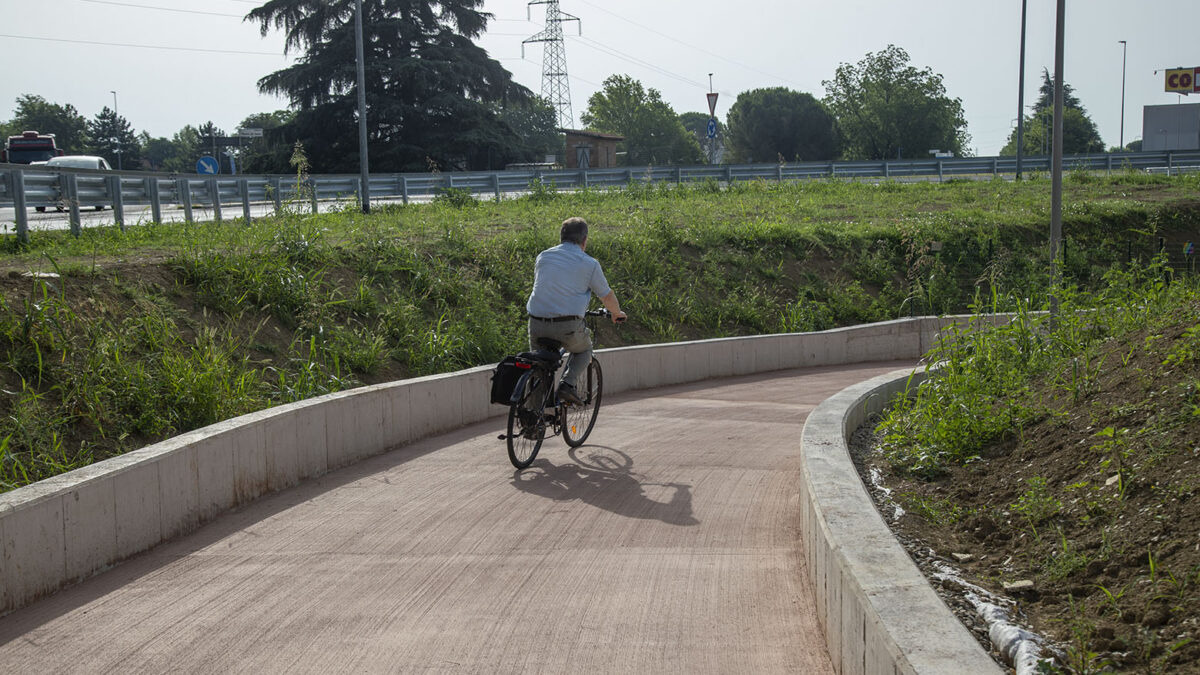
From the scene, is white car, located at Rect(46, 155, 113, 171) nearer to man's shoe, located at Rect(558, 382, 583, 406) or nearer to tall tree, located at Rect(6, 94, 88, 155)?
man's shoe, located at Rect(558, 382, 583, 406)

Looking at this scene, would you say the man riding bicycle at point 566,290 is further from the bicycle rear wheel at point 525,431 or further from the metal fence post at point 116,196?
the metal fence post at point 116,196

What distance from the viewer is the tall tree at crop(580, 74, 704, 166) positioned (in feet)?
Answer: 389

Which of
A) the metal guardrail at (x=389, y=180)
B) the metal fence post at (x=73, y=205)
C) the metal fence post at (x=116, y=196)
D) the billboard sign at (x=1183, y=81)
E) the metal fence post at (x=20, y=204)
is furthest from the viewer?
the billboard sign at (x=1183, y=81)

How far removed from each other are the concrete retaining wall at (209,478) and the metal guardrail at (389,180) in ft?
14.9

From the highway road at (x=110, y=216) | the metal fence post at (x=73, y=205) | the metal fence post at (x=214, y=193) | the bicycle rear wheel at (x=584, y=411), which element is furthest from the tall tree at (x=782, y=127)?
the bicycle rear wheel at (x=584, y=411)

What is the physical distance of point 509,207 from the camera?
25156mm

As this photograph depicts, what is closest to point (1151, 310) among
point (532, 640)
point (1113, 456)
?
point (1113, 456)

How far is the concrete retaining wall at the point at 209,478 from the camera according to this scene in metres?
4.89

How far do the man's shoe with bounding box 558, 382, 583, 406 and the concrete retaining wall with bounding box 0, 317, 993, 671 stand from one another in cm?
153

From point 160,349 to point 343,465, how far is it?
1653 mm

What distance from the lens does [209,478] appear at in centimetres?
651

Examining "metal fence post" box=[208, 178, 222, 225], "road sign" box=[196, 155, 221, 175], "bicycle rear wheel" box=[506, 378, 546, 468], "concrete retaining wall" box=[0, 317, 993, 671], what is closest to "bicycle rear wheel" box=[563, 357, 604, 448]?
"bicycle rear wheel" box=[506, 378, 546, 468]

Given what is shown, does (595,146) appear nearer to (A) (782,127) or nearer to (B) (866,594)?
(A) (782,127)

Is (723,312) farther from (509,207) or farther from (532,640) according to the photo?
(532,640)
